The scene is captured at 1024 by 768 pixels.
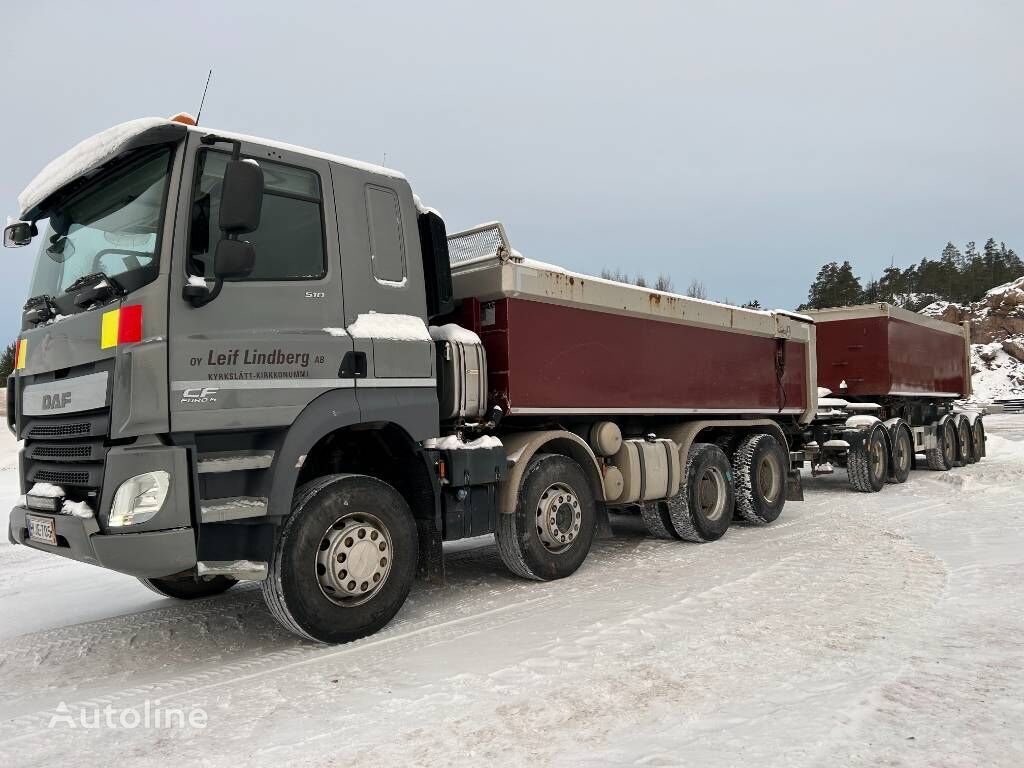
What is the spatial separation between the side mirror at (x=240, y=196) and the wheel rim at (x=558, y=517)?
3.28m

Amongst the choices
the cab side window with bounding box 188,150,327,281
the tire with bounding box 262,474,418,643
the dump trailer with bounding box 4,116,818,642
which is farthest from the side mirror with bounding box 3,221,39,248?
the tire with bounding box 262,474,418,643

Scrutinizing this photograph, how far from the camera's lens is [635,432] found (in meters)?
7.85

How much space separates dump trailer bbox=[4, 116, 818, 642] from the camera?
4.18 m

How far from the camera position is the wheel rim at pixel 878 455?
12775 mm

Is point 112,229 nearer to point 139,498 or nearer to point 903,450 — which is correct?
point 139,498

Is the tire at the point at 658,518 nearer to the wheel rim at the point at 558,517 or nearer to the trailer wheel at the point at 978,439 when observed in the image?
the wheel rim at the point at 558,517

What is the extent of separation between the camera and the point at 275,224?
4750 mm

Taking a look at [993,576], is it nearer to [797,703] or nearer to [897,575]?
[897,575]

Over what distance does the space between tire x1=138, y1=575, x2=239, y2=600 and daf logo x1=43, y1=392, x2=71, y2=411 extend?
1.78 m

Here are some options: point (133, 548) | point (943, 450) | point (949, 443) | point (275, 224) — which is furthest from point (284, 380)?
point (949, 443)

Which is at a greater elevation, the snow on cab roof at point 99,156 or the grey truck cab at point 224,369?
the snow on cab roof at point 99,156

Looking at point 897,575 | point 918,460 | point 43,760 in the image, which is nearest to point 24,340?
point 43,760

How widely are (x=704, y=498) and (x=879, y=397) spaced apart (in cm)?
740

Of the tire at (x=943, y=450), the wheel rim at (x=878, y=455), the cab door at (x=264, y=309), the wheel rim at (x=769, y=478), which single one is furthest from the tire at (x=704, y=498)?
the tire at (x=943, y=450)
